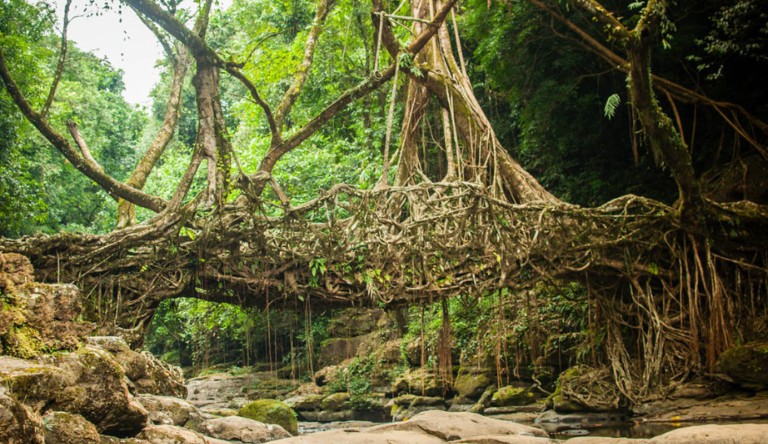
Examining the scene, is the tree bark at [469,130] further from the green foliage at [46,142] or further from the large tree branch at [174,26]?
the green foliage at [46,142]

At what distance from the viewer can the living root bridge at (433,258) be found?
7.47m

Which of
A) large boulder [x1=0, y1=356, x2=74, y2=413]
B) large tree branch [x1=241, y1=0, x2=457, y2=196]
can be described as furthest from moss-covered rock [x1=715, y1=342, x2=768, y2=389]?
large boulder [x1=0, y1=356, x2=74, y2=413]

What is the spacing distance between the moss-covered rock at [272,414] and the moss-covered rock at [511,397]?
328 centimetres

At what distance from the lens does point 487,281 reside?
8.09 m

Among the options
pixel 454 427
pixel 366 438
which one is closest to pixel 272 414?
pixel 454 427

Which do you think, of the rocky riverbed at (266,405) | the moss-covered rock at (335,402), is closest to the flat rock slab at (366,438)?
the rocky riverbed at (266,405)

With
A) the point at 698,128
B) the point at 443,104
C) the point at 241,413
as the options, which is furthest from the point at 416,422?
the point at 698,128

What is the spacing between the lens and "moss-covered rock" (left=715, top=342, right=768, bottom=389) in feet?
23.2

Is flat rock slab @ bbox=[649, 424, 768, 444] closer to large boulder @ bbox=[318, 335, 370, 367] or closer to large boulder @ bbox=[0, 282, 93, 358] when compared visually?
large boulder @ bbox=[0, 282, 93, 358]

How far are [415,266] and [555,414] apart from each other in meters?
2.96

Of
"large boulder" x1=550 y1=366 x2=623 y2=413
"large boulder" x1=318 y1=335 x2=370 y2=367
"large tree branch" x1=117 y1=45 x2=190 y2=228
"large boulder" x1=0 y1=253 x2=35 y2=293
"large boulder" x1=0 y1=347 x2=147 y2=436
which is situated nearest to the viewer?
"large boulder" x1=0 y1=347 x2=147 y2=436

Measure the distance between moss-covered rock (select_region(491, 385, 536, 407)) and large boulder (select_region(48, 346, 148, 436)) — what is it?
22.3 feet

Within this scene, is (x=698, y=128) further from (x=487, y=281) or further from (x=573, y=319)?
(x=487, y=281)

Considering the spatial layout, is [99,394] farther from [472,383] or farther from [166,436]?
[472,383]
